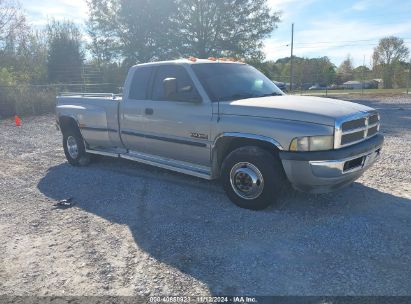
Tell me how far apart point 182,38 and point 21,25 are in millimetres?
12587

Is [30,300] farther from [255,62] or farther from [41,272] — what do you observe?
[255,62]

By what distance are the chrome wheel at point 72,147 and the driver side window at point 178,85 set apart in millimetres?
2608

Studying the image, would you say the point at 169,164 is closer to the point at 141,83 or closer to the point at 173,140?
the point at 173,140

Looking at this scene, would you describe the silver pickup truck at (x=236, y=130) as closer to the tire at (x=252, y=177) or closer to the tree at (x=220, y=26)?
the tire at (x=252, y=177)

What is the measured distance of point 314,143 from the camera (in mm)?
4113

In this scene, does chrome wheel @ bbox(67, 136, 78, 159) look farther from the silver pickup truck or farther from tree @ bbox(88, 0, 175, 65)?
tree @ bbox(88, 0, 175, 65)

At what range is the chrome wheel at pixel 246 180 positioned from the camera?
457cm

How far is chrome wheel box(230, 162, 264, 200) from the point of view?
457 cm

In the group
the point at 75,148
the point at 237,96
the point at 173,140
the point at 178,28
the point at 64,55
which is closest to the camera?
the point at 237,96

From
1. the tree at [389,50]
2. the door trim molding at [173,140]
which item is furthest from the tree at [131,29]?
the tree at [389,50]

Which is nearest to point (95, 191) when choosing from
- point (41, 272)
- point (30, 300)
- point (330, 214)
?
point (41, 272)

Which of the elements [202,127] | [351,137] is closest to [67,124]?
[202,127]

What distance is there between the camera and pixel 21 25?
92.4 feet

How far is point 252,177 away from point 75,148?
14.5 ft
